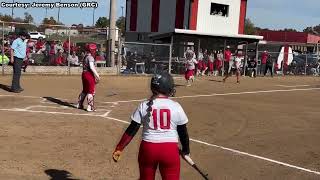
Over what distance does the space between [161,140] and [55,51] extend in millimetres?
21351

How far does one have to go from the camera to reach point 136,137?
11250mm

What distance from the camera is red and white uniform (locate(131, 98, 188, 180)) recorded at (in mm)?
5512

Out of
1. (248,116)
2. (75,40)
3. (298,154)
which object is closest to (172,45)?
(75,40)

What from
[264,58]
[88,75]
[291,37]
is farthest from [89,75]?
[291,37]

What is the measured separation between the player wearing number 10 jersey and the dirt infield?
100 inches

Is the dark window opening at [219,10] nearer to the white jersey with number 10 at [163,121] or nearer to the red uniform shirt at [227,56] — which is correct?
the red uniform shirt at [227,56]

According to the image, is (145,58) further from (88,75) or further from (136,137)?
(136,137)

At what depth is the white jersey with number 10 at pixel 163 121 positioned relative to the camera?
18.3ft

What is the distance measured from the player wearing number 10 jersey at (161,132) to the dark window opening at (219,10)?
3513 centimetres

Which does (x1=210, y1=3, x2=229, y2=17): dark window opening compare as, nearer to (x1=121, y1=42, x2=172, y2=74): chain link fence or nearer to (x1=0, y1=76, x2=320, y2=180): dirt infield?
(x1=121, y1=42, x2=172, y2=74): chain link fence

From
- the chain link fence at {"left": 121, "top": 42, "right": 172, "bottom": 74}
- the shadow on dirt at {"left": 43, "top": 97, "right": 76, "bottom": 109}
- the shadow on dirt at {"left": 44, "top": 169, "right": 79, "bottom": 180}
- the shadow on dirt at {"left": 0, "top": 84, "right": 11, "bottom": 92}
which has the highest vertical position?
the chain link fence at {"left": 121, "top": 42, "right": 172, "bottom": 74}

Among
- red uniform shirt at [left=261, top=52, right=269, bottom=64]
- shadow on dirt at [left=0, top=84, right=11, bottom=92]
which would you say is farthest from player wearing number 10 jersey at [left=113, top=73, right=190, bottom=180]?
red uniform shirt at [left=261, top=52, right=269, bottom=64]

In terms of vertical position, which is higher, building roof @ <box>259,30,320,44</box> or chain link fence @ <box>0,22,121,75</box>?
building roof @ <box>259,30,320,44</box>

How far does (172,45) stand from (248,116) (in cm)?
1458
